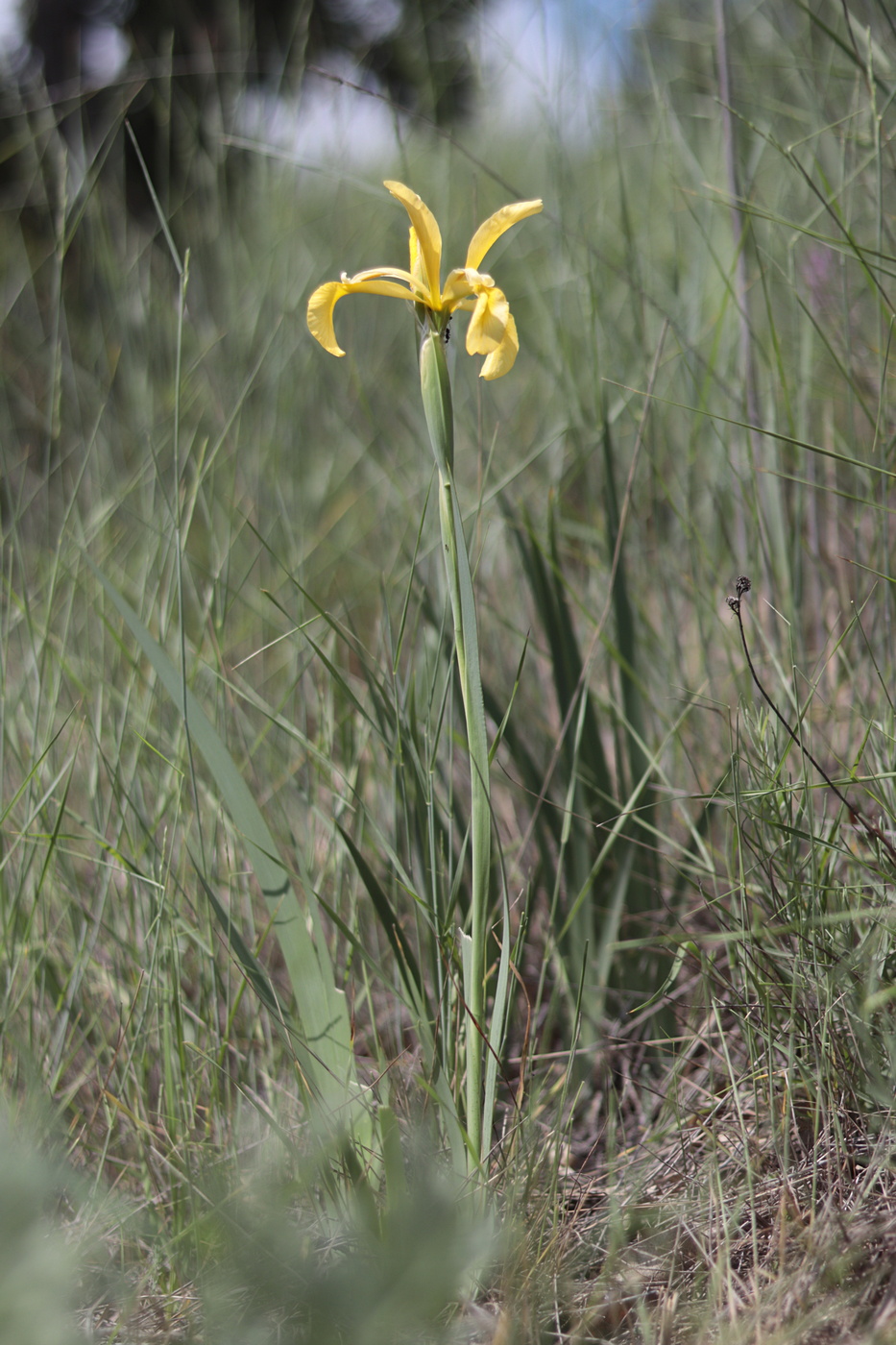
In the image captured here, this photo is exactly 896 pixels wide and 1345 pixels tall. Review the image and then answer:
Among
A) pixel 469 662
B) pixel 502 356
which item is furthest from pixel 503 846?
pixel 502 356

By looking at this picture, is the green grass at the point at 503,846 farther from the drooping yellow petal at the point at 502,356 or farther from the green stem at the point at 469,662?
the drooping yellow petal at the point at 502,356

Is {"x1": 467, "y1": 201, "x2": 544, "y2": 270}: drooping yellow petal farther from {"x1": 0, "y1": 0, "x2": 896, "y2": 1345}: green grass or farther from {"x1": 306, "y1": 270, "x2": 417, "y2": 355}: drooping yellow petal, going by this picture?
{"x1": 0, "y1": 0, "x2": 896, "y2": 1345}: green grass

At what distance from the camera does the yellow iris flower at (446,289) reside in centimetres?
63

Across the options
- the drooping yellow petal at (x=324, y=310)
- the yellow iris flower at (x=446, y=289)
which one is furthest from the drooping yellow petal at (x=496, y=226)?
the drooping yellow petal at (x=324, y=310)

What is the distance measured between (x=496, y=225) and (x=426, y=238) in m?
0.06

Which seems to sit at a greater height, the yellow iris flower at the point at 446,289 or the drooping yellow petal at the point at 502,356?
the yellow iris flower at the point at 446,289

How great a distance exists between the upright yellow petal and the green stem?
65 mm

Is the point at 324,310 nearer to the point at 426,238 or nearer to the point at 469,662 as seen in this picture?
the point at 426,238

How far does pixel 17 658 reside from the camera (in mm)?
1653

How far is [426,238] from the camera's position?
2.18 feet

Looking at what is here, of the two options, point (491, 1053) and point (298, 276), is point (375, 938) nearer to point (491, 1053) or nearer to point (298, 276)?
point (491, 1053)

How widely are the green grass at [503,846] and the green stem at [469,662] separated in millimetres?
55

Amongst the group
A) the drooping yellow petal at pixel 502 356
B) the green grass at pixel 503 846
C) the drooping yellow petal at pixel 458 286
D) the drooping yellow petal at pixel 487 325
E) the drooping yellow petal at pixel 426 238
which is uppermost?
the drooping yellow petal at pixel 426 238

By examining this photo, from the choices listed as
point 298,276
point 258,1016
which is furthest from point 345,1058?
point 298,276
